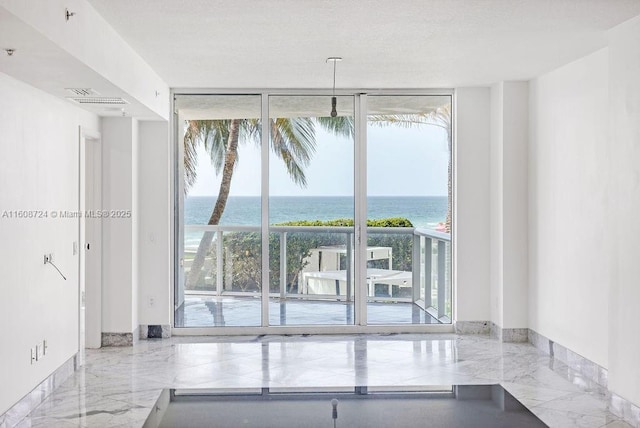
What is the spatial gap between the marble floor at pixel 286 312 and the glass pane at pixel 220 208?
10mm

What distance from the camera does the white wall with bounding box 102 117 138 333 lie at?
21.9ft

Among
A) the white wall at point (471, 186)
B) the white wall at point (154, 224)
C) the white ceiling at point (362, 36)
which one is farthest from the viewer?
the white wall at point (471, 186)

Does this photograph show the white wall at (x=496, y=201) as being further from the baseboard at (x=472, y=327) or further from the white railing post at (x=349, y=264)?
the white railing post at (x=349, y=264)

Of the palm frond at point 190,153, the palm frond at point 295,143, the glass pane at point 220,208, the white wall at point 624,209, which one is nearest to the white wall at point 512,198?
the palm frond at point 295,143

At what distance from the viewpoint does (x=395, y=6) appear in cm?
407

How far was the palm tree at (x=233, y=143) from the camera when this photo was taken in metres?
7.27

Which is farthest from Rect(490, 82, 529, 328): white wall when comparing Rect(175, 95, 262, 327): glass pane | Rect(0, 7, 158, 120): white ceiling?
Rect(0, 7, 158, 120): white ceiling

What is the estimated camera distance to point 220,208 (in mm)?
7285

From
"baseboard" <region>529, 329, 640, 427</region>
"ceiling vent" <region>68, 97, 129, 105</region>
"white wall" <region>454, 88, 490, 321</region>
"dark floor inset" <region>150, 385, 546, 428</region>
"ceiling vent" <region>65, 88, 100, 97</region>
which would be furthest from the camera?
"white wall" <region>454, 88, 490, 321</region>

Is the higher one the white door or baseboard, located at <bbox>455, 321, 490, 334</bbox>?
the white door

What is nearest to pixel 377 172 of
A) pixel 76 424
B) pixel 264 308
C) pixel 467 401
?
pixel 264 308

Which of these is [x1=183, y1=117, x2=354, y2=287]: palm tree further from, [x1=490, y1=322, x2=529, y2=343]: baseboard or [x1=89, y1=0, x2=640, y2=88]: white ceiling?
[x1=490, y1=322, x2=529, y2=343]: baseboard

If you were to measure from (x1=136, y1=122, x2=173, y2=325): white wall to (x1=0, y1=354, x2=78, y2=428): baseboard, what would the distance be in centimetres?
141

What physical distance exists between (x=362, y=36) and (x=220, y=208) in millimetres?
3026
